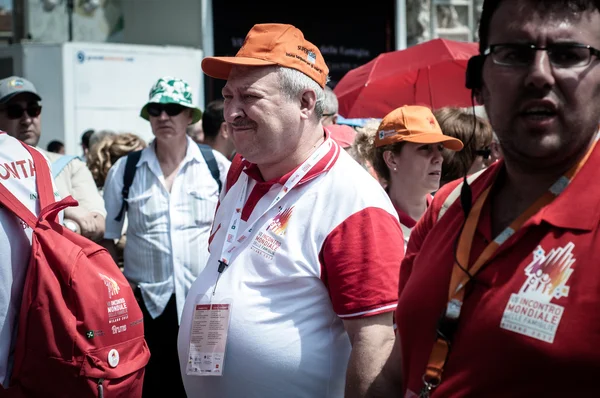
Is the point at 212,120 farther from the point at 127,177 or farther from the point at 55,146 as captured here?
the point at 55,146

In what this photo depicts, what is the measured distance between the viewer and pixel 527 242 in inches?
71.5

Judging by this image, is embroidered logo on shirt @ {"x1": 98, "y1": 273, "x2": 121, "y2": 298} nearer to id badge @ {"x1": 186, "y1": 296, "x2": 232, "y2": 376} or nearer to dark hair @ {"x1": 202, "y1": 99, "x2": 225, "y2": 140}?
id badge @ {"x1": 186, "y1": 296, "x2": 232, "y2": 376}

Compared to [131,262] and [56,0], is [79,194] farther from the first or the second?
[56,0]

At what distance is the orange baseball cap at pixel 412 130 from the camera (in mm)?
4227

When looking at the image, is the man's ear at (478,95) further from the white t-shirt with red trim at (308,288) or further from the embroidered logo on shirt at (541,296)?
the white t-shirt with red trim at (308,288)

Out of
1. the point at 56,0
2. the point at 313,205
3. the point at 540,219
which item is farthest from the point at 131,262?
the point at 56,0

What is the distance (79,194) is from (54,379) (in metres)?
2.03

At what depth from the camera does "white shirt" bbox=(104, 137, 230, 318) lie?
16.6 feet

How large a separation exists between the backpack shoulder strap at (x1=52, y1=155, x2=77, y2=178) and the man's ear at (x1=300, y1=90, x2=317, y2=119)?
2.10 meters

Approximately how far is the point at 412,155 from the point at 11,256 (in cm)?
209

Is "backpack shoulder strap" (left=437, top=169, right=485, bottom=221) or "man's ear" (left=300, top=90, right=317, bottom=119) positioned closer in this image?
"backpack shoulder strap" (left=437, top=169, right=485, bottom=221)

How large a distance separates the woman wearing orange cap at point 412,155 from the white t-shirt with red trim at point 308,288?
131 cm

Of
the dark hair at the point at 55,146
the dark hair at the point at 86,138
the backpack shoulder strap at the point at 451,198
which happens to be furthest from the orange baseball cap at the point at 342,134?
the dark hair at the point at 55,146

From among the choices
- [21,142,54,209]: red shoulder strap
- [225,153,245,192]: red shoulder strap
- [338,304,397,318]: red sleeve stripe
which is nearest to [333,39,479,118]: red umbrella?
[225,153,245,192]: red shoulder strap
